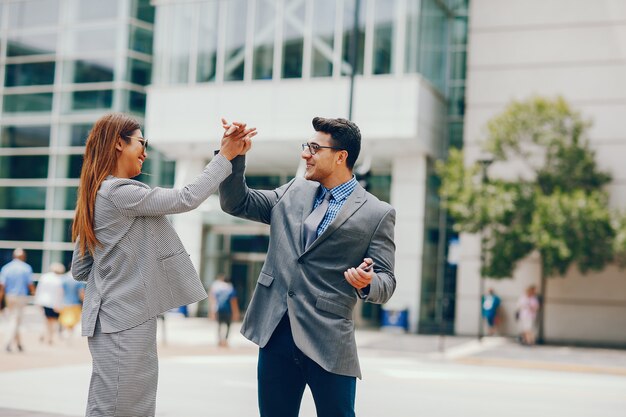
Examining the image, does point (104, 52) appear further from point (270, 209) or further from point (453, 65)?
point (270, 209)

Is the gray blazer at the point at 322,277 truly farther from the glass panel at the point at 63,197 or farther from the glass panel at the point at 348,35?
the glass panel at the point at 63,197

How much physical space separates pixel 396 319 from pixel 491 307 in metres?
2.90

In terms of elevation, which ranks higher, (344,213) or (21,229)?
(344,213)

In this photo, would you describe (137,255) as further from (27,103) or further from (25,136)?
(27,103)

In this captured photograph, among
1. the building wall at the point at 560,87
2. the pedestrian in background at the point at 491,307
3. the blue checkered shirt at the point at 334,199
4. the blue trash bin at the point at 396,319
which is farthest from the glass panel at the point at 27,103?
the blue checkered shirt at the point at 334,199

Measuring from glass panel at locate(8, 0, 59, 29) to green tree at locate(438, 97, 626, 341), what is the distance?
695 inches

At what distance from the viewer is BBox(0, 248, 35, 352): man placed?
15.7 meters

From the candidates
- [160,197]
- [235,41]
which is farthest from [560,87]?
[160,197]

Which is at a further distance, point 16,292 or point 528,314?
point 528,314

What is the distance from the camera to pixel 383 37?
26.4 metres

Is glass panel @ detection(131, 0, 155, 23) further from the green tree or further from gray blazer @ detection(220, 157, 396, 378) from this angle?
gray blazer @ detection(220, 157, 396, 378)

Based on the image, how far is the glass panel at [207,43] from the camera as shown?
28.5m

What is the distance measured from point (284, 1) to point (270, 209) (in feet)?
80.1

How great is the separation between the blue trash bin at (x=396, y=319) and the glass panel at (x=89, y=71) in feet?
43.7
